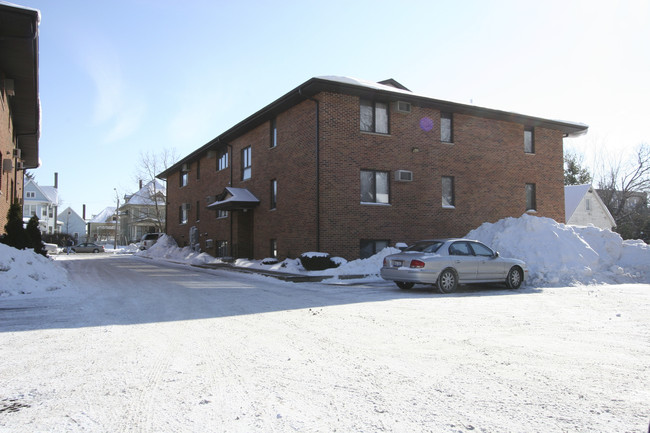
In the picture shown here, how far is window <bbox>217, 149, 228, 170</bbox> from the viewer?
27.7m

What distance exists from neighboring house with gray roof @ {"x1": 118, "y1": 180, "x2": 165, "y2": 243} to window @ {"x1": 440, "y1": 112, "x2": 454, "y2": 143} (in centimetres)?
3591

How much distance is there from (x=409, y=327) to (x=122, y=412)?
4.54m

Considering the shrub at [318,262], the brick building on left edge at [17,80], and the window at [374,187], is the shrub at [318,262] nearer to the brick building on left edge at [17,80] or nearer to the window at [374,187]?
the window at [374,187]

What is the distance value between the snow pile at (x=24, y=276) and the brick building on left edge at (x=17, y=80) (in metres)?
Result: 5.65

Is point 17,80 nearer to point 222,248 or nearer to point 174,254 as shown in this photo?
point 222,248

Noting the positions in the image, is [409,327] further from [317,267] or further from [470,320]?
[317,267]

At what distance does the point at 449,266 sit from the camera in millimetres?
11984

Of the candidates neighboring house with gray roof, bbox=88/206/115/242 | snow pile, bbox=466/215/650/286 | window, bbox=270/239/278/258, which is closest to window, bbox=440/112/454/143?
snow pile, bbox=466/215/650/286

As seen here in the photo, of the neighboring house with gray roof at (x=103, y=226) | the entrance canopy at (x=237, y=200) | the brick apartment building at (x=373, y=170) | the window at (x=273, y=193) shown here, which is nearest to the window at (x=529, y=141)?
the brick apartment building at (x=373, y=170)

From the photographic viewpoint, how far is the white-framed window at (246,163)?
2418cm

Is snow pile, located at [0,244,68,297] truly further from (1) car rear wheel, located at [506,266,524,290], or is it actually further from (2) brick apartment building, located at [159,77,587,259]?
(1) car rear wheel, located at [506,266,524,290]

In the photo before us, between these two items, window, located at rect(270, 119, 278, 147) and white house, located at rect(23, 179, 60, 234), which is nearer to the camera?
window, located at rect(270, 119, 278, 147)

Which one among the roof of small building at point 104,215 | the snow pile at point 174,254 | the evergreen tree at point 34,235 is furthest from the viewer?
the roof of small building at point 104,215

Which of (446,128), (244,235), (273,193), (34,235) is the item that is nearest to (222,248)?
(244,235)
